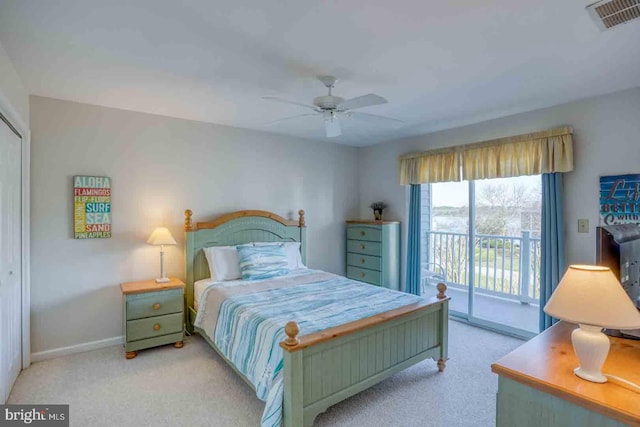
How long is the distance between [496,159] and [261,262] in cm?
291

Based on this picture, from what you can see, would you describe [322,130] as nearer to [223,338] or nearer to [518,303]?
[223,338]

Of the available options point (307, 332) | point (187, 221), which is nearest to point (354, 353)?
point (307, 332)

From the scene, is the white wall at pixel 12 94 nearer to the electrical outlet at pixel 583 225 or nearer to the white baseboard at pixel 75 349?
the white baseboard at pixel 75 349

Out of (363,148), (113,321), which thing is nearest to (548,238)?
(363,148)

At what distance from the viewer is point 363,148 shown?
17.8ft

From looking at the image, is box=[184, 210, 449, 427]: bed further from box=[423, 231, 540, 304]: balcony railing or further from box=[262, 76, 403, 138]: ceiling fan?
box=[423, 231, 540, 304]: balcony railing

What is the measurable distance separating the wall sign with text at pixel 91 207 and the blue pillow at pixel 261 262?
137 centimetres

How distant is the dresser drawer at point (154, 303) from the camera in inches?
123

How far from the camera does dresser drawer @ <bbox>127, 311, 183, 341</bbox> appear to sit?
3.12 metres

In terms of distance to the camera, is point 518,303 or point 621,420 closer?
point 621,420

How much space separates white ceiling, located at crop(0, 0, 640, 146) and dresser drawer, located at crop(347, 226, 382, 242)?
6.26 feet

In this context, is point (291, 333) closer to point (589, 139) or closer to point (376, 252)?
point (376, 252)

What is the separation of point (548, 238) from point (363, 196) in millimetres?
2694

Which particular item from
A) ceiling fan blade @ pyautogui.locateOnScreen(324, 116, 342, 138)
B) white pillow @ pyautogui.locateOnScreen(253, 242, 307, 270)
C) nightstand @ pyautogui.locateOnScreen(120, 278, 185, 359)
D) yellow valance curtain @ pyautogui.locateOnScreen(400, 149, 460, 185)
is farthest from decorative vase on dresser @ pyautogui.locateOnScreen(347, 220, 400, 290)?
nightstand @ pyautogui.locateOnScreen(120, 278, 185, 359)
